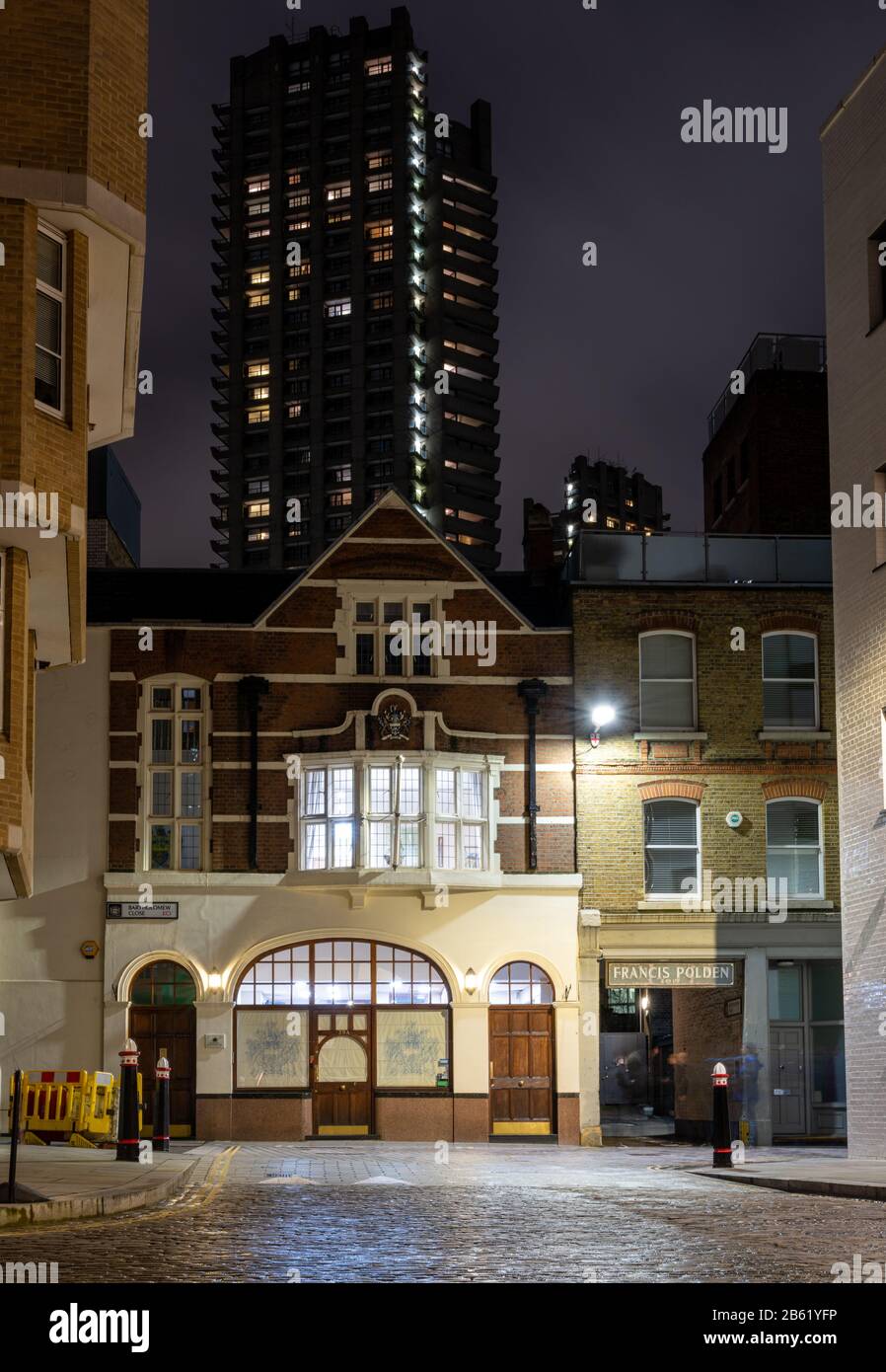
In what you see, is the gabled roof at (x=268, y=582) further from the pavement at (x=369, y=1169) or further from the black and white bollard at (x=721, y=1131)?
the black and white bollard at (x=721, y=1131)

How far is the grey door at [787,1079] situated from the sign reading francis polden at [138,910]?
11.6m

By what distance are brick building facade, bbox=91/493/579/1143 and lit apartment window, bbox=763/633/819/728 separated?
3951 millimetres

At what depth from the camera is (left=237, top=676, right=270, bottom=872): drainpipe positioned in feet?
104

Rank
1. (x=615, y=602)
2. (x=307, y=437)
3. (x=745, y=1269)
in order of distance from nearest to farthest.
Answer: (x=745, y=1269) < (x=615, y=602) < (x=307, y=437)

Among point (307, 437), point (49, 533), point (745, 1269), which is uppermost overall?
point (307, 437)

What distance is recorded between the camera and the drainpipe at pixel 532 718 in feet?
105

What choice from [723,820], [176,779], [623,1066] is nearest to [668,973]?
[723,820]

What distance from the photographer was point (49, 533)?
56.9 feet

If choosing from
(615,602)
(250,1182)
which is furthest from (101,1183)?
(615,602)

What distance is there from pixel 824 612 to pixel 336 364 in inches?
3758

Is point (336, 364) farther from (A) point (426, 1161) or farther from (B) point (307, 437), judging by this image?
(A) point (426, 1161)

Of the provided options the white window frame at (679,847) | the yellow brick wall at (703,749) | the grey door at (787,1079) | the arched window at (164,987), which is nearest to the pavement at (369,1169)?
the grey door at (787,1079)

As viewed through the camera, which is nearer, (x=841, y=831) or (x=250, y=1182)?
(x=250, y=1182)

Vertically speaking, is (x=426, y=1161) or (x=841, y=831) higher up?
(x=841, y=831)
